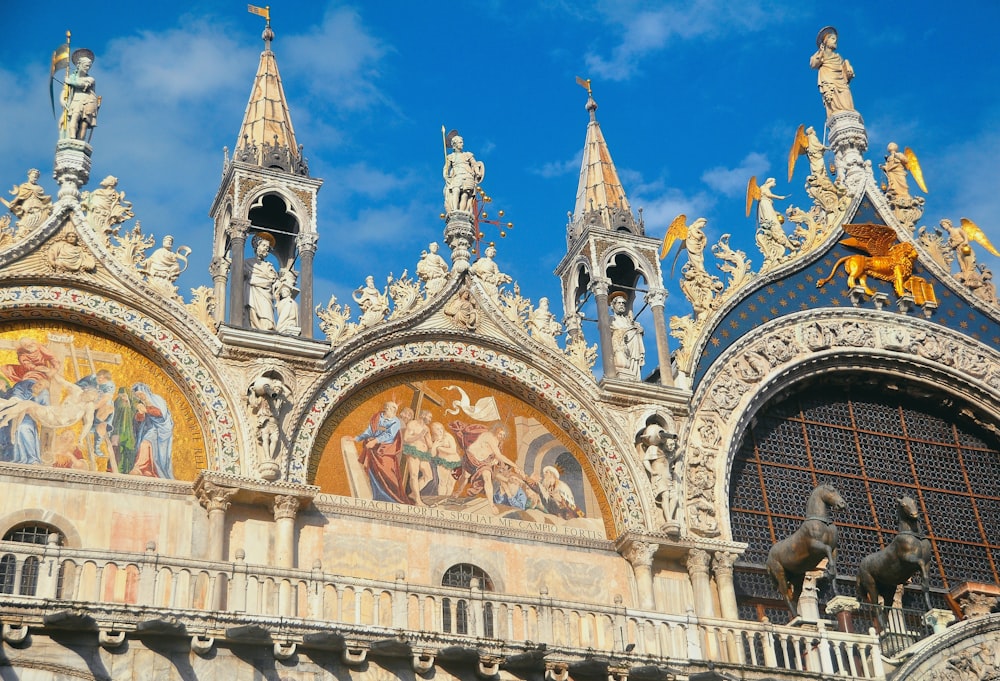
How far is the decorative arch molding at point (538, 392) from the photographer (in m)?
19.3

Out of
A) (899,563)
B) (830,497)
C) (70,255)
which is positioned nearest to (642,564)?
(830,497)

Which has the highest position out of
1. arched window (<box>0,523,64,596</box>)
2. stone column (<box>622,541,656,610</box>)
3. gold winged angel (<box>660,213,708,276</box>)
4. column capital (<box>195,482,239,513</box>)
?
gold winged angel (<box>660,213,708,276</box>)

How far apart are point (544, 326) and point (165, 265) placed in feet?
16.5

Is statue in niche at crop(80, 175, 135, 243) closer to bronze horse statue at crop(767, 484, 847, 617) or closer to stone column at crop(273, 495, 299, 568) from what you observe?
stone column at crop(273, 495, 299, 568)

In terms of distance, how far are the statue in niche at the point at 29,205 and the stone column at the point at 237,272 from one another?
7.29ft

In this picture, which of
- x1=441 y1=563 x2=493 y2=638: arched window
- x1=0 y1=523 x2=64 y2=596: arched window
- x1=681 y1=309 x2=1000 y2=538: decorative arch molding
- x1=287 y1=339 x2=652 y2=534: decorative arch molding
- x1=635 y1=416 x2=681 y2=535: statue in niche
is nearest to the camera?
x1=0 y1=523 x2=64 y2=596: arched window

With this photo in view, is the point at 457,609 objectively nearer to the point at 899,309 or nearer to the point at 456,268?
the point at 456,268

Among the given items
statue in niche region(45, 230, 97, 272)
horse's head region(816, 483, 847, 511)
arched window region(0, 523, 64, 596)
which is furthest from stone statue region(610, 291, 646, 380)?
arched window region(0, 523, 64, 596)

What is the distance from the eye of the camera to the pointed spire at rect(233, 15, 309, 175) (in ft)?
65.9

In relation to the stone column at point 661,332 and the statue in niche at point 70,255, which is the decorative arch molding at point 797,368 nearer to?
the stone column at point 661,332

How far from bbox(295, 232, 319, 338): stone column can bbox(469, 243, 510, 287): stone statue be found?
2159 millimetres

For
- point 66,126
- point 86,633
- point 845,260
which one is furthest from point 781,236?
point 86,633

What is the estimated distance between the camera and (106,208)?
738 inches

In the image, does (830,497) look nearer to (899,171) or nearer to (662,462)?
(662,462)
